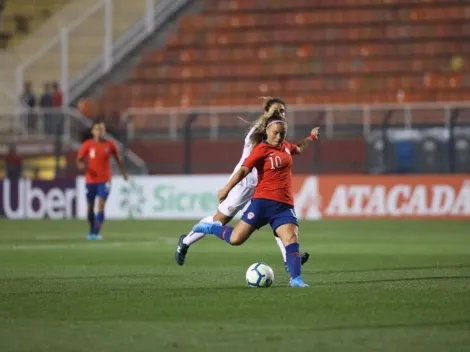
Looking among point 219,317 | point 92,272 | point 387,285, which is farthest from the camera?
point 92,272

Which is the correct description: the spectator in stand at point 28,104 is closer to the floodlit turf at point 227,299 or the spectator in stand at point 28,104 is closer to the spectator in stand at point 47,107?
the spectator in stand at point 47,107

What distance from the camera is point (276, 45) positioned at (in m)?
36.0

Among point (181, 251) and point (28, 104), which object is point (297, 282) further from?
point (28, 104)

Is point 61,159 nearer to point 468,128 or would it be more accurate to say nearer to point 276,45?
point 276,45

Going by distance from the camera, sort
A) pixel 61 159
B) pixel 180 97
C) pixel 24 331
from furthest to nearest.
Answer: pixel 180 97
pixel 61 159
pixel 24 331

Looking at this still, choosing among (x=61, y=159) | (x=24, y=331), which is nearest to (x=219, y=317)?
(x=24, y=331)

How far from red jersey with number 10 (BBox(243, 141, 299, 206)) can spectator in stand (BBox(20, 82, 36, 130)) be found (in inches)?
814

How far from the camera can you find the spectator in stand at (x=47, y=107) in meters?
32.4

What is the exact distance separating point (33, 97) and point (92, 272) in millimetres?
20194

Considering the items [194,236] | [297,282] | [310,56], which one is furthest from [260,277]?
[310,56]

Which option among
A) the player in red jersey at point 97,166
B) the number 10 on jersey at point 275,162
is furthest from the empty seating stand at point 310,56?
the number 10 on jersey at point 275,162

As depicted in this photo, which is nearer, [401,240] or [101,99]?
[401,240]

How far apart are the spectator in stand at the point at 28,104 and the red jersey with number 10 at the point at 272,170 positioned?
2068 cm

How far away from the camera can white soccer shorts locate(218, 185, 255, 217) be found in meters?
14.5
